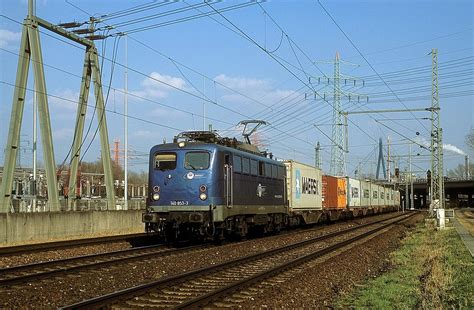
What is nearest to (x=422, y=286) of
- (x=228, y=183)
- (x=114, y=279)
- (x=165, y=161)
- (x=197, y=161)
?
(x=114, y=279)

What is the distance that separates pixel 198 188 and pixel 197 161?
3.08 feet

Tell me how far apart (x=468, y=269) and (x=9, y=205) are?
17158 millimetres

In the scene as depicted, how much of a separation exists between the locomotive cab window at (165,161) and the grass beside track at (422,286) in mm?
7778

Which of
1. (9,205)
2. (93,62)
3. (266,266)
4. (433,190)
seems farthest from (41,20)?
(433,190)

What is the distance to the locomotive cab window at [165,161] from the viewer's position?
18.0 m

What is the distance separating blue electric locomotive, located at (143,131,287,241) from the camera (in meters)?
17.3

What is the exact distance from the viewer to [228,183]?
59.4ft

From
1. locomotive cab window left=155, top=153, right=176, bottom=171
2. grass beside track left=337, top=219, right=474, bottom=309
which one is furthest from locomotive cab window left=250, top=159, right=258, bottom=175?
grass beside track left=337, top=219, right=474, bottom=309

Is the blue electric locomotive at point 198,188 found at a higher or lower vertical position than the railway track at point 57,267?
higher

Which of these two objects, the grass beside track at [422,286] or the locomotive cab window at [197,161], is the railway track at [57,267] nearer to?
the locomotive cab window at [197,161]

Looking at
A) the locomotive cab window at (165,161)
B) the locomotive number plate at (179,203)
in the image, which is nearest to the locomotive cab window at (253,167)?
the locomotive cab window at (165,161)

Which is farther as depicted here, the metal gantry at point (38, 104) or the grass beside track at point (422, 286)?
the metal gantry at point (38, 104)

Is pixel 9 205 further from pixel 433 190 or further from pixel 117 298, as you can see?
pixel 433 190

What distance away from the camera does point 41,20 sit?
2253 cm
